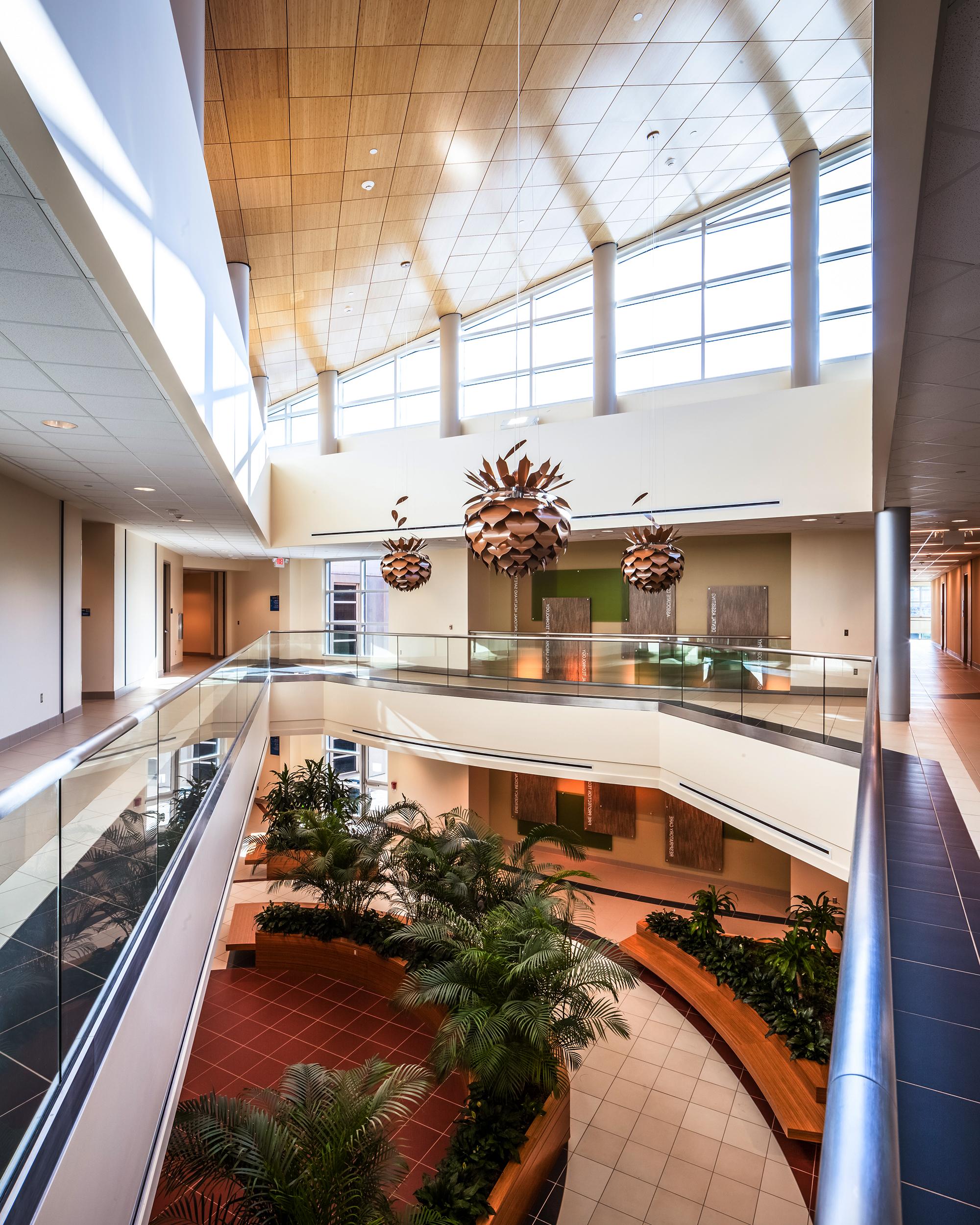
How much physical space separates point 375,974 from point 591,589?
10127 millimetres

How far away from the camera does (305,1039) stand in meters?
8.88

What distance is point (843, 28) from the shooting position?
8.70m

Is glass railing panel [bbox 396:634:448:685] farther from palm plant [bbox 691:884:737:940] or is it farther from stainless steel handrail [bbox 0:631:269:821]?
stainless steel handrail [bbox 0:631:269:821]

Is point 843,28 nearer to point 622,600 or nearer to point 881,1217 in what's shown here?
point 622,600

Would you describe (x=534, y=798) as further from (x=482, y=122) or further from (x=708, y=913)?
(x=482, y=122)

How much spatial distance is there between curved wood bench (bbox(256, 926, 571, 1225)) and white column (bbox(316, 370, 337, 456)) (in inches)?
435

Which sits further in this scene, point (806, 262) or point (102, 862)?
point (806, 262)

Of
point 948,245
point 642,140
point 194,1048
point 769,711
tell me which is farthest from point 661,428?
point 194,1048

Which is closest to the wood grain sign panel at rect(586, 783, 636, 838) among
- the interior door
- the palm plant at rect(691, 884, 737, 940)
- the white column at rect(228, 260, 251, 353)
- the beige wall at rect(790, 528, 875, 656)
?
the palm plant at rect(691, 884, 737, 940)

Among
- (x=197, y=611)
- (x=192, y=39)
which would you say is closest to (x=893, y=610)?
(x=192, y=39)

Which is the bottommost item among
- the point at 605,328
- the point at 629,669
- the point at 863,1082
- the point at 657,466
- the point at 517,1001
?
the point at 517,1001

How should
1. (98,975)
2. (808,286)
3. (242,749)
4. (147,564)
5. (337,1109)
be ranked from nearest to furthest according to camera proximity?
(98,975), (337,1109), (242,749), (808,286), (147,564)

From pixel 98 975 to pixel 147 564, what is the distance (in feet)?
51.6

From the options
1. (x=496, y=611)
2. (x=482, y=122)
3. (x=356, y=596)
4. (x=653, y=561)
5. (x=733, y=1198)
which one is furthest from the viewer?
(x=356, y=596)
